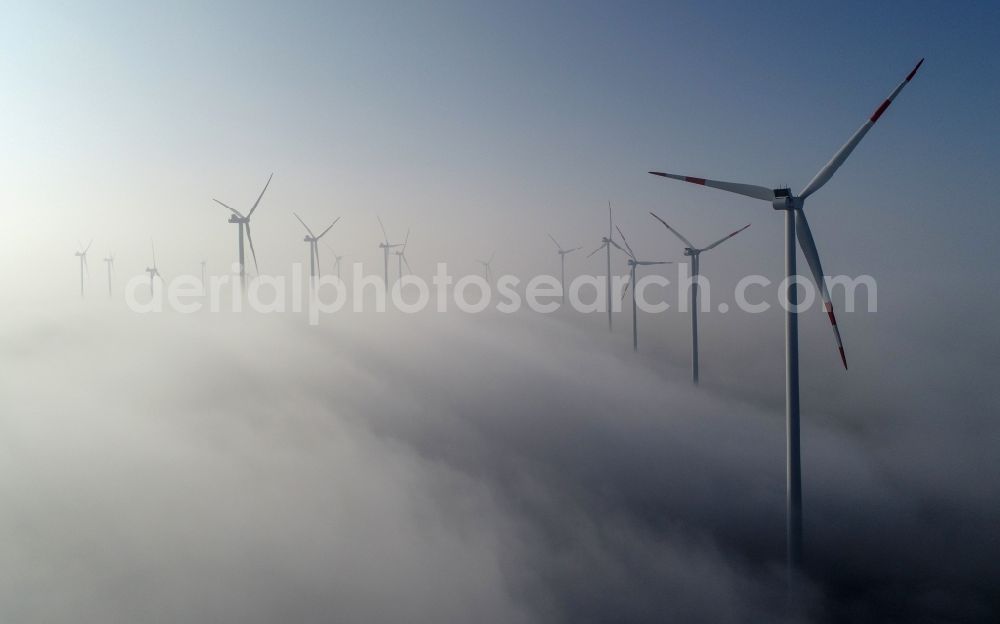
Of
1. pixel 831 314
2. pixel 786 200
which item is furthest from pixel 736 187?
pixel 831 314

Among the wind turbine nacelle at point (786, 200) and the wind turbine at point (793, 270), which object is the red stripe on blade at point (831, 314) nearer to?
the wind turbine at point (793, 270)

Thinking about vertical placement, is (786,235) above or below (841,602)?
above

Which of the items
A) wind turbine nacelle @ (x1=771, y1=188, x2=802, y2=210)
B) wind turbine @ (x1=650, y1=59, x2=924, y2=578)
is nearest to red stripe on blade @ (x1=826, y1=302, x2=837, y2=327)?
wind turbine @ (x1=650, y1=59, x2=924, y2=578)

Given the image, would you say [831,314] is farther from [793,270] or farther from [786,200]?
[786,200]

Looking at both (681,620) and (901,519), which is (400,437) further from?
(901,519)

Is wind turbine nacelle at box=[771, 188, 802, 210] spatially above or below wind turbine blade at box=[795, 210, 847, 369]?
above

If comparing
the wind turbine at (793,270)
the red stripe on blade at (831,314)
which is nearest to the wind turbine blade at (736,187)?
the wind turbine at (793,270)

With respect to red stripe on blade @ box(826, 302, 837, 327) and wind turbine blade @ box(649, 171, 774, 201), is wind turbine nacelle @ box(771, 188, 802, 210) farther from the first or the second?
red stripe on blade @ box(826, 302, 837, 327)

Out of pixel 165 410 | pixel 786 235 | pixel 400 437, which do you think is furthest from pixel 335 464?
pixel 786 235
